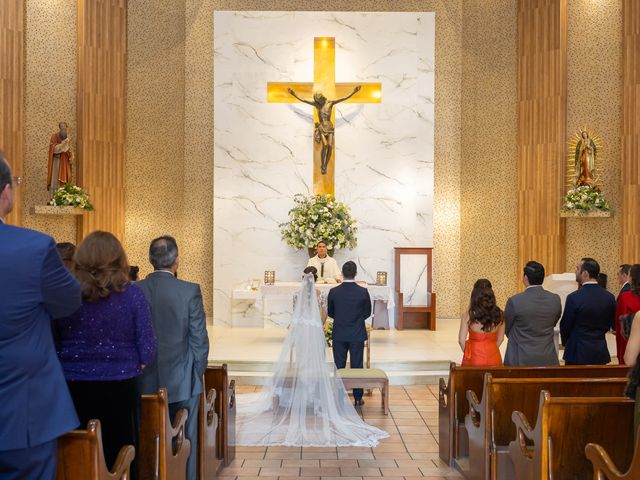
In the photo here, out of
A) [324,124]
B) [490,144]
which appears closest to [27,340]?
[324,124]

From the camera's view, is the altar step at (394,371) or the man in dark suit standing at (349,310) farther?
the altar step at (394,371)

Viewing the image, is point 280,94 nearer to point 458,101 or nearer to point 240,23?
point 240,23

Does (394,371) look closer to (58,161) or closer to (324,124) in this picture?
(324,124)

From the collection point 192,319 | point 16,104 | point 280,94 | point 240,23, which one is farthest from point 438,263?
point 192,319

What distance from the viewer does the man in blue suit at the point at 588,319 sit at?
5961 mm

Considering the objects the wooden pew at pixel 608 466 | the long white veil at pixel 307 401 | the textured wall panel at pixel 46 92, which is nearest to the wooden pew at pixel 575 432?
the wooden pew at pixel 608 466

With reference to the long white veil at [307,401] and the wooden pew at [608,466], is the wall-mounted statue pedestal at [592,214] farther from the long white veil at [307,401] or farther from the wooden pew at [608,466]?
the wooden pew at [608,466]

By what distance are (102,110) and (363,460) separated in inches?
334

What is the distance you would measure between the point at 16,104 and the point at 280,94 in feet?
13.3

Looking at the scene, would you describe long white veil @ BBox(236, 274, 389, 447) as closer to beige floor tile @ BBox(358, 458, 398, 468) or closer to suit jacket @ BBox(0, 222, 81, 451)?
beige floor tile @ BBox(358, 458, 398, 468)

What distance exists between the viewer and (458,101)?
13508mm

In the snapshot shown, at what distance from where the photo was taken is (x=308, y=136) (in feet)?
42.7

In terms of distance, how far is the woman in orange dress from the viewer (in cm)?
583

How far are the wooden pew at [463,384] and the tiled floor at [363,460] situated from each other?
187 mm
